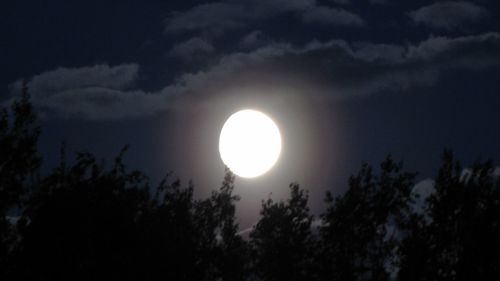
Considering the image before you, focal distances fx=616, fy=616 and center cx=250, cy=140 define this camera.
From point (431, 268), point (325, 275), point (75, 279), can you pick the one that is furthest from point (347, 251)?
point (75, 279)

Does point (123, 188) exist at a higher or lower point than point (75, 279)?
higher

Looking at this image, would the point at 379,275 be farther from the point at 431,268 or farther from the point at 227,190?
the point at 227,190

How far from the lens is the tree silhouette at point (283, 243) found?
4578 cm

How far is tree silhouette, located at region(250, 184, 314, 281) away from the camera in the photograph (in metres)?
45.8

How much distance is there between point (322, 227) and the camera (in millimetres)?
44375

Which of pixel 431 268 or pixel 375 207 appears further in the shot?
pixel 375 207

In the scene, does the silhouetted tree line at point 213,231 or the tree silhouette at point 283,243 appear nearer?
the silhouetted tree line at point 213,231

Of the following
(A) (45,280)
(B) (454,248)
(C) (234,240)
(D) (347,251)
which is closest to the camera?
(A) (45,280)

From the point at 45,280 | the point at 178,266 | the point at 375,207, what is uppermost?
the point at 375,207

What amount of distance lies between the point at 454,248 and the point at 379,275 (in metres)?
4.86

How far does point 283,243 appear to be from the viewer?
47562 millimetres

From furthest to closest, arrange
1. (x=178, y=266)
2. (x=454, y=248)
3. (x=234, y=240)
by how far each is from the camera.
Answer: (x=234, y=240) → (x=454, y=248) → (x=178, y=266)

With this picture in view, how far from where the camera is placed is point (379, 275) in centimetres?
3853

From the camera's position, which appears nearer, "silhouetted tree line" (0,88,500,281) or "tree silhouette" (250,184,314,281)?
"silhouetted tree line" (0,88,500,281)
